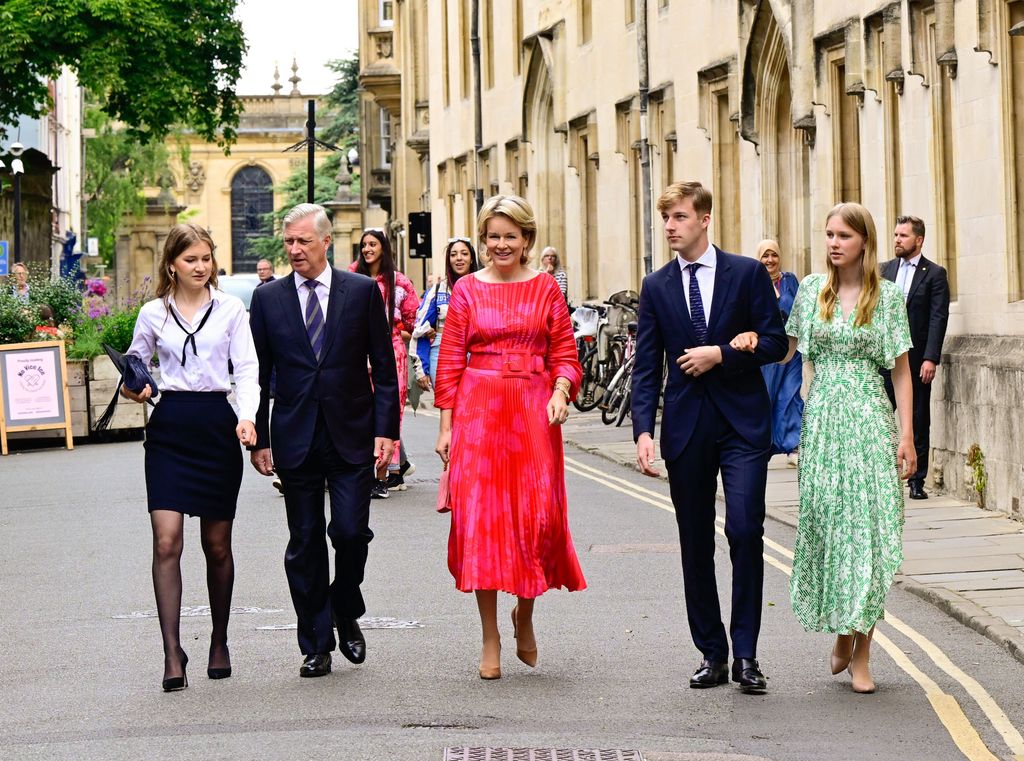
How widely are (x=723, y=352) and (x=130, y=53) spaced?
33.9 m

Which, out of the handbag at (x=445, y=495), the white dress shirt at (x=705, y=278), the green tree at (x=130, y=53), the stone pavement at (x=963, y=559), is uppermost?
the green tree at (x=130, y=53)

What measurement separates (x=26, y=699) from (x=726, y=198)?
17791mm

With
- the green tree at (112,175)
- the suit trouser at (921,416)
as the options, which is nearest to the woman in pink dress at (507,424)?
the suit trouser at (921,416)

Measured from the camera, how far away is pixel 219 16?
41.2 m

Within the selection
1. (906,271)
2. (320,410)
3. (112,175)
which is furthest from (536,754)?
(112,175)

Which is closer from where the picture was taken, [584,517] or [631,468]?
[584,517]

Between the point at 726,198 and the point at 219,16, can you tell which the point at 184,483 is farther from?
the point at 219,16

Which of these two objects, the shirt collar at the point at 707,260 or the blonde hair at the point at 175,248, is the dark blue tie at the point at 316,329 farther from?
the shirt collar at the point at 707,260

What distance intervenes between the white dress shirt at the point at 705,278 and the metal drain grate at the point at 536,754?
6.47 ft

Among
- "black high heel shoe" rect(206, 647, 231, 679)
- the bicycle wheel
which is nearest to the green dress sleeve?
"black high heel shoe" rect(206, 647, 231, 679)

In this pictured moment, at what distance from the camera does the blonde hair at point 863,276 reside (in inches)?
302

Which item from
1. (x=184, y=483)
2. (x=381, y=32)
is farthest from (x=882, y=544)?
(x=381, y=32)

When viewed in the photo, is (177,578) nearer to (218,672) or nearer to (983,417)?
(218,672)

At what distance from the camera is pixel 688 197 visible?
7.66m
